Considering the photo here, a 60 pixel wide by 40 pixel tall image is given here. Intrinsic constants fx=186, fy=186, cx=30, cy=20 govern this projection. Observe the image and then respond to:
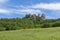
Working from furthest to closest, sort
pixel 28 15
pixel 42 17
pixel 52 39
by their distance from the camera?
pixel 28 15
pixel 42 17
pixel 52 39

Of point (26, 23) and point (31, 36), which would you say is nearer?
point (31, 36)

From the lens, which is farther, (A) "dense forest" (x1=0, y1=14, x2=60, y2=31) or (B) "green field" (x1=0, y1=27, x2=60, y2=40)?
(A) "dense forest" (x1=0, y1=14, x2=60, y2=31)

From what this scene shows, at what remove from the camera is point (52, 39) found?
21.8 meters

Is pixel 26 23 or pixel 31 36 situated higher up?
pixel 31 36

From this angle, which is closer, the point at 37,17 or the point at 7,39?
the point at 7,39

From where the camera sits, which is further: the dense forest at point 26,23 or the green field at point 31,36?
the dense forest at point 26,23

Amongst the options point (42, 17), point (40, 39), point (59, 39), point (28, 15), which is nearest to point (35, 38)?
point (40, 39)

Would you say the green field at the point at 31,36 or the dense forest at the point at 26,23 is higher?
the green field at the point at 31,36

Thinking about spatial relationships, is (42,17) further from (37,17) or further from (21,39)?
(21,39)

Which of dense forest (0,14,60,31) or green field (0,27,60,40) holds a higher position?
green field (0,27,60,40)

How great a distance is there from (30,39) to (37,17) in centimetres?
7586

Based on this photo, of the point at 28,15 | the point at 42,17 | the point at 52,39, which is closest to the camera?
the point at 52,39

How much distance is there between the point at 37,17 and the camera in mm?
97438

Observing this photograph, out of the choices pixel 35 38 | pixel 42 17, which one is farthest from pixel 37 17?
pixel 35 38
